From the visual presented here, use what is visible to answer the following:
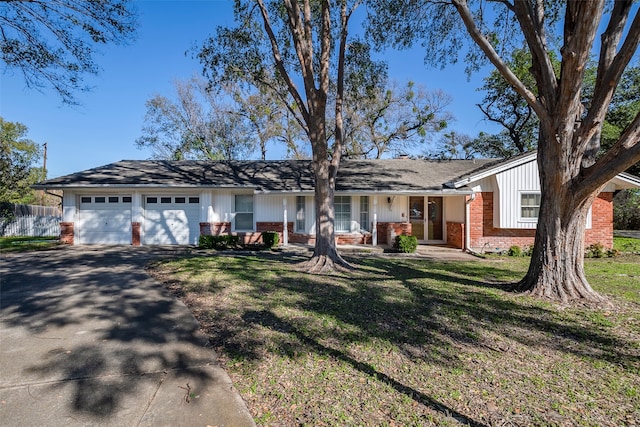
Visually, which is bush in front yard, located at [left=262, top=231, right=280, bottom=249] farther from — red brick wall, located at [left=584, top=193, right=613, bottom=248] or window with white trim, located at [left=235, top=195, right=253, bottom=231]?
red brick wall, located at [left=584, top=193, right=613, bottom=248]

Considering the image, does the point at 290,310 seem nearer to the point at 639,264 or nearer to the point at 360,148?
the point at 639,264

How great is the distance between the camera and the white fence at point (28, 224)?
20188mm

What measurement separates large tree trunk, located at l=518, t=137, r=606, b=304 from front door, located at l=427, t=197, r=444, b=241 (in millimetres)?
9151

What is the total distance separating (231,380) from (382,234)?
12.1 metres

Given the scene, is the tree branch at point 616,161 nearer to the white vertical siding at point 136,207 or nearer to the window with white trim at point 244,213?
the window with white trim at point 244,213

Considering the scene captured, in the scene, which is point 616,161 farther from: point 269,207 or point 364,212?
point 269,207

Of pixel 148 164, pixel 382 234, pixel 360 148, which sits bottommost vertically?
pixel 382 234

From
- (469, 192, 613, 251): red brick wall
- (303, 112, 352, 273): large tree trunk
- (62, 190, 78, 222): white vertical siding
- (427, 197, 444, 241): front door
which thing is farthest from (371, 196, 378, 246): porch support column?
(62, 190, 78, 222): white vertical siding

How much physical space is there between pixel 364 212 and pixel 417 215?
2.61 meters

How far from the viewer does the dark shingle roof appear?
→ 46.4 feet

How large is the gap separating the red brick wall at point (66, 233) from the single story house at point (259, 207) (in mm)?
39

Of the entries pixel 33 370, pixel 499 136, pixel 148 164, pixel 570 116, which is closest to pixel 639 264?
pixel 570 116

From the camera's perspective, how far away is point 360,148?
85.4ft

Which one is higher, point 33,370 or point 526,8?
point 526,8
